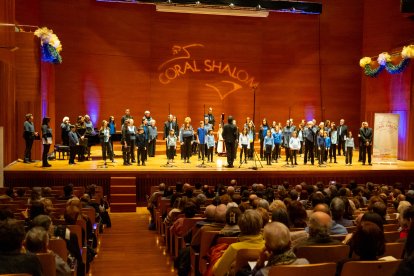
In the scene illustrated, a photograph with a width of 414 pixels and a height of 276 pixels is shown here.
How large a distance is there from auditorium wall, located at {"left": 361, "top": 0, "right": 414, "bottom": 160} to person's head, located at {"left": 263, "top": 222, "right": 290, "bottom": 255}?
47.6ft

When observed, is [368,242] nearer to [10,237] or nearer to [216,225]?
[216,225]

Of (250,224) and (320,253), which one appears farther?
(250,224)

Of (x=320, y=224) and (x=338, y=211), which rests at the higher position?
(x=320, y=224)

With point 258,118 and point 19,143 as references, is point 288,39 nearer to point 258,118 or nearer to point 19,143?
point 258,118

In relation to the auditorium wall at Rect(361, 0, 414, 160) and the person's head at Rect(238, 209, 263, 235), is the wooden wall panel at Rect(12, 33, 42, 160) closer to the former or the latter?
the person's head at Rect(238, 209, 263, 235)

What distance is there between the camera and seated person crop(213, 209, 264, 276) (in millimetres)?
3770

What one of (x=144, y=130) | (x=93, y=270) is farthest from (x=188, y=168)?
(x=93, y=270)

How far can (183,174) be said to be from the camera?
40.4 ft

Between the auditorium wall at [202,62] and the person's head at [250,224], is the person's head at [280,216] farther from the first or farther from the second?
the auditorium wall at [202,62]

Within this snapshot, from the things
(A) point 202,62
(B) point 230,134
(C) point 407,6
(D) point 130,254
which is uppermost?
(C) point 407,6

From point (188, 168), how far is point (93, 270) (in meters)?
6.72

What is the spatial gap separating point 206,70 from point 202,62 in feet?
1.19

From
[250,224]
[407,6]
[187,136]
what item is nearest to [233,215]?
[250,224]

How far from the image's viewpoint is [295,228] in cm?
465
